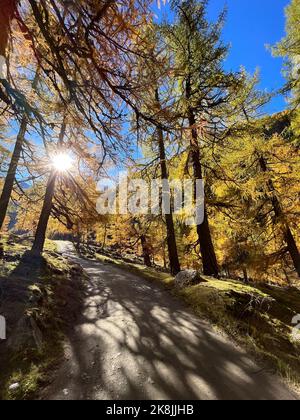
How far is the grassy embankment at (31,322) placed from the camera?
348 cm

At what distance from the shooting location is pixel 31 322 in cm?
A: 468

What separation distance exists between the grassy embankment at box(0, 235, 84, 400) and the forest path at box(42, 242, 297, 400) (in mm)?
292

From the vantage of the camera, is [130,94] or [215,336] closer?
[130,94]

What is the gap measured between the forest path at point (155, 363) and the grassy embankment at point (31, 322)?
292mm

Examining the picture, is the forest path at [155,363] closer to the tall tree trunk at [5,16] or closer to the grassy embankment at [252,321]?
the grassy embankment at [252,321]

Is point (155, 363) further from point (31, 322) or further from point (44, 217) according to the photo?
point (44, 217)

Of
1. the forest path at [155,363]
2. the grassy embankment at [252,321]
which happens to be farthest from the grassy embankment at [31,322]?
the grassy embankment at [252,321]

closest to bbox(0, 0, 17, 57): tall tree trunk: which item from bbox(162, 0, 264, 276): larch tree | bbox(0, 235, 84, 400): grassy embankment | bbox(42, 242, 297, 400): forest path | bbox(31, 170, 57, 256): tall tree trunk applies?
bbox(0, 235, 84, 400): grassy embankment

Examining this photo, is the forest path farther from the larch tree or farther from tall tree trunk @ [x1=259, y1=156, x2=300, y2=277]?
tall tree trunk @ [x1=259, y1=156, x2=300, y2=277]

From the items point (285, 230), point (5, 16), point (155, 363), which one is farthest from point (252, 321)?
point (5, 16)
